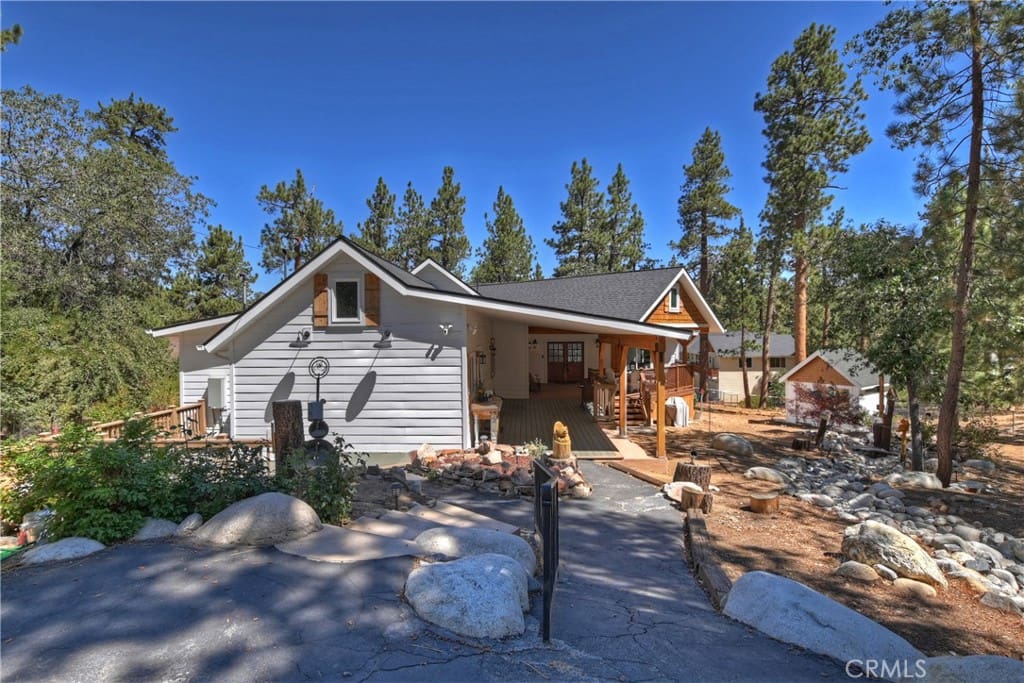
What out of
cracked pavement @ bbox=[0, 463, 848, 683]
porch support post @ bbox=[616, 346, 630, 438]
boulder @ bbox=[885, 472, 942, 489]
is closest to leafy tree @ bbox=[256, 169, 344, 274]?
porch support post @ bbox=[616, 346, 630, 438]

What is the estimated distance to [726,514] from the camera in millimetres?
6906

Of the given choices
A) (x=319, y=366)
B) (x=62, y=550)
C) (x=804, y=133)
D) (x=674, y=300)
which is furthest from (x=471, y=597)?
(x=804, y=133)

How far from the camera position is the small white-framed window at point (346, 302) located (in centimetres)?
926

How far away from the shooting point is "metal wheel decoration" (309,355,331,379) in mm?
9273

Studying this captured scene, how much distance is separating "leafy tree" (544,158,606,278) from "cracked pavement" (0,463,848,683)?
27459 millimetres

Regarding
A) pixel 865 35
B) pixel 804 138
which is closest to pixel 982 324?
pixel 865 35

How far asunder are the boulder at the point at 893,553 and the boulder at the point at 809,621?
7.28 feet

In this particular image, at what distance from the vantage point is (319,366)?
365 inches

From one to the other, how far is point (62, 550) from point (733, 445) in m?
12.3

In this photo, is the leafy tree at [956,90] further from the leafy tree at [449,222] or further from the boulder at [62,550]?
the leafy tree at [449,222]

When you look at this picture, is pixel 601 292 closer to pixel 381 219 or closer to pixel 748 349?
pixel 748 349

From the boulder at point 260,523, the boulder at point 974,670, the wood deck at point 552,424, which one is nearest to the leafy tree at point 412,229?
the wood deck at point 552,424

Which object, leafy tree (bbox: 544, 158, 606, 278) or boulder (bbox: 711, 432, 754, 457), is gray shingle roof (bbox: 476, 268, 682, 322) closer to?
boulder (bbox: 711, 432, 754, 457)

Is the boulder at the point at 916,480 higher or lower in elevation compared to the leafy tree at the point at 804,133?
lower
